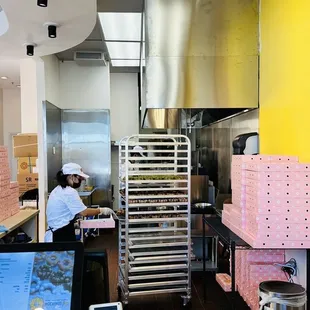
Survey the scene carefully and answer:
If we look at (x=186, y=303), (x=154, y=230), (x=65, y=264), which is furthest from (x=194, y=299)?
(x=65, y=264)

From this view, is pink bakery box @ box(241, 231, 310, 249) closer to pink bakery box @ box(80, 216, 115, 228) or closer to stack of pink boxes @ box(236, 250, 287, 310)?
stack of pink boxes @ box(236, 250, 287, 310)

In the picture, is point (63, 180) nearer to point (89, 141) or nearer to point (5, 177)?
point (5, 177)

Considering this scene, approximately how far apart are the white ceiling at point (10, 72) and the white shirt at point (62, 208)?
13.6 feet

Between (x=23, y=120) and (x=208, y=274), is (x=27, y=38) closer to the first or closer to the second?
(x=23, y=120)

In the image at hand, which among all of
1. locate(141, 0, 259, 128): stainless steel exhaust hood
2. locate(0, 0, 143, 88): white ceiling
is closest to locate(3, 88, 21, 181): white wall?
locate(0, 0, 143, 88): white ceiling

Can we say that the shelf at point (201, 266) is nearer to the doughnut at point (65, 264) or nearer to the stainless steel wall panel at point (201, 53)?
the stainless steel wall panel at point (201, 53)

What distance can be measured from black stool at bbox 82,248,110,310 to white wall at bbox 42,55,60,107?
4.50 meters

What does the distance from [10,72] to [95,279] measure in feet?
23.6

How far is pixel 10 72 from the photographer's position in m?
7.28

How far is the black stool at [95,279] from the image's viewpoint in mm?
1141

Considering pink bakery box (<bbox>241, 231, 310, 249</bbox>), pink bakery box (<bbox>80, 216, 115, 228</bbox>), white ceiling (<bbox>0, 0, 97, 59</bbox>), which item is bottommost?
pink bakery box (<bbox>80, 216, 115, 228</bbox>)

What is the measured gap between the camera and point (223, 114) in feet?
13.5

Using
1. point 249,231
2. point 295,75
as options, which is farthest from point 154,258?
point 295,75

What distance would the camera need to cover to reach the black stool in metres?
1.14
